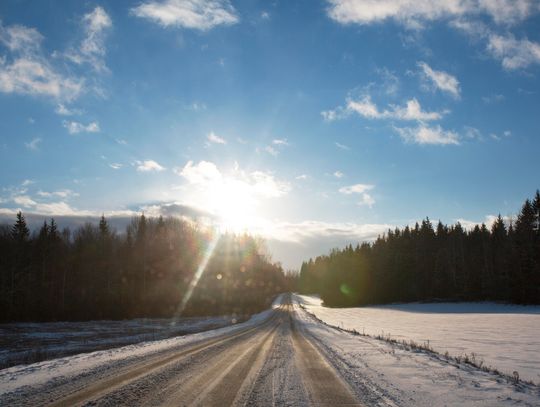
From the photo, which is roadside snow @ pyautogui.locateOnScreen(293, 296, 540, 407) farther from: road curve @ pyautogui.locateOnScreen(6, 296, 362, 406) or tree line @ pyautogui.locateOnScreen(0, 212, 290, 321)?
tree line @ pyautogui.locateOnScreen(0, 212, 290, 321)

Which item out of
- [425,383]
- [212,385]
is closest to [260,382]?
[212,385]

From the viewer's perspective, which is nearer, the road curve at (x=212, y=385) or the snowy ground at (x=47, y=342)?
the road curve at (x=212, y=385)

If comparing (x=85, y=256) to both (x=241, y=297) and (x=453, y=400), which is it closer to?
(x=241, y=297)

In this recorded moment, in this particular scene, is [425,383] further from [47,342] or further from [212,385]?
[47,342]

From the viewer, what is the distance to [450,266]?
78.6m

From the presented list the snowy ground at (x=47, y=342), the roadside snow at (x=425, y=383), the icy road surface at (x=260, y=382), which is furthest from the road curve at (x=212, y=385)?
the snowy ground at (x=47, y=342)

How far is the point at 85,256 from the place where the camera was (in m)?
72.6

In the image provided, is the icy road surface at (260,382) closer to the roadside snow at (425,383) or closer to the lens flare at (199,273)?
the roadside snow at (425,383)

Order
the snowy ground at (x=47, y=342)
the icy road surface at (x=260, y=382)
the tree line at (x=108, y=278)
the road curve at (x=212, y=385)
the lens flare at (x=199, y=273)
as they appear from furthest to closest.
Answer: the lens flare at (x=199, y=273) < the tree line at (x=108, y=278) < the snowy ground at (x=47, y=342) < the icy road surface at (x=260, y=382) < the road curve at (x=212, y=385)

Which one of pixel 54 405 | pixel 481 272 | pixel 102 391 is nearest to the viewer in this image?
pixel 54 405

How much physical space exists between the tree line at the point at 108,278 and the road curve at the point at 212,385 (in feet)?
147

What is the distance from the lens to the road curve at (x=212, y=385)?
26.6 feet

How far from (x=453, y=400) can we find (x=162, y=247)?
264ft

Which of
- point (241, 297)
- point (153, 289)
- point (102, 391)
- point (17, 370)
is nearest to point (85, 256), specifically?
point (153, 289)
